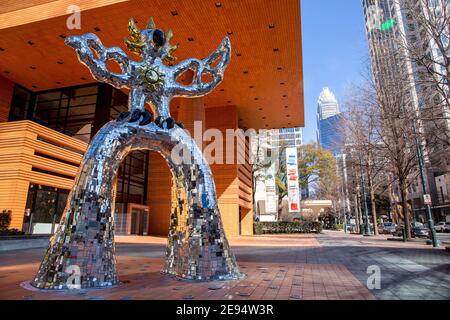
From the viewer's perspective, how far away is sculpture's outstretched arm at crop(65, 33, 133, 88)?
490cm

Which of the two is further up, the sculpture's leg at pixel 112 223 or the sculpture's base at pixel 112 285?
the sculpture's leg at pixel 112 223

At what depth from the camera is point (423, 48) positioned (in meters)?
14.0

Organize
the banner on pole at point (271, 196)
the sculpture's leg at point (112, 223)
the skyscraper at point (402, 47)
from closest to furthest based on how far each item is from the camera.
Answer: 1. the sculpture's leg at point (112, 223)
2. the skyscraper at point (402, 47)
3. the banner on pole at point (271, 196)

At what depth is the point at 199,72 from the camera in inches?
237

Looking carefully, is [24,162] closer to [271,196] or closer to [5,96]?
[5,96]

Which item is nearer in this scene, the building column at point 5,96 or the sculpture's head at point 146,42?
the sculpture's head at point 146,42

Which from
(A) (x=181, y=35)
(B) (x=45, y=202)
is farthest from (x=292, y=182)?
(B) (x=45, y=202)

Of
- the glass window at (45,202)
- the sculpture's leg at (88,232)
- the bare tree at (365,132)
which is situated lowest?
the sculpture's leg at (88,232)

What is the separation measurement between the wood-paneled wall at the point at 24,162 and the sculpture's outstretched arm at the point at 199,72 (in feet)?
49.6

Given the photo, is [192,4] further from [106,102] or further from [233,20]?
[106,102]

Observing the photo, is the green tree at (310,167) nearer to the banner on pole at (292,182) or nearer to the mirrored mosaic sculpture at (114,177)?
the banner on pole at (292,182)

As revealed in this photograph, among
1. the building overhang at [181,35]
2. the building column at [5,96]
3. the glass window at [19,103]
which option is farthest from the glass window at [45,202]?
the building overhang at [181,35]

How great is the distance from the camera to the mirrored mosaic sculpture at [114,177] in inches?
178
